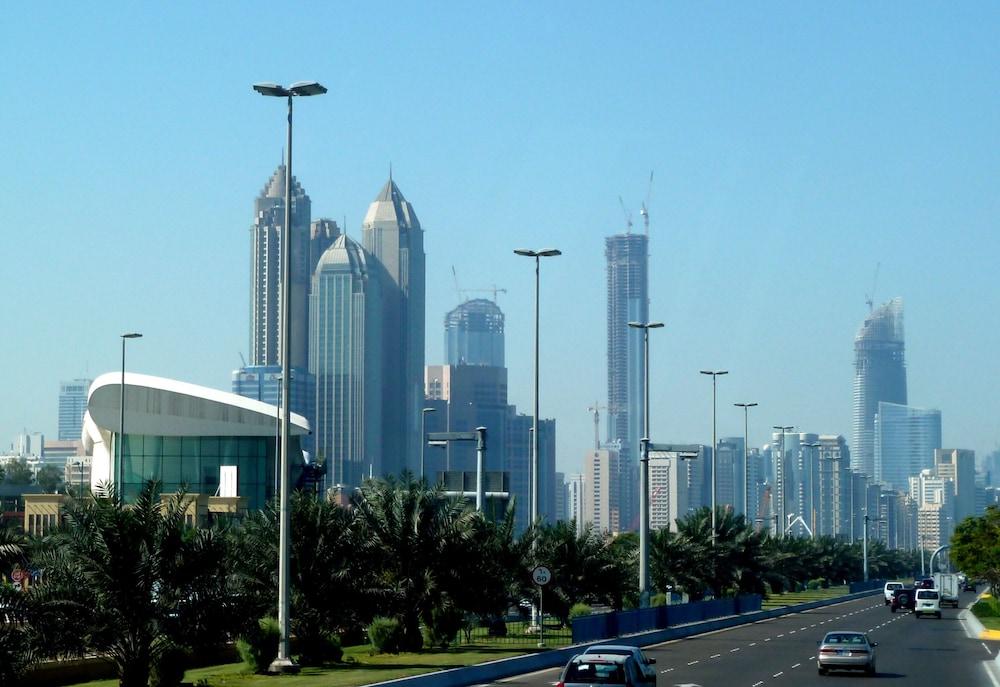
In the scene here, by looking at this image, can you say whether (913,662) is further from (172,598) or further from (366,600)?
(172,598)

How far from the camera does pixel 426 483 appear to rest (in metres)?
45.8

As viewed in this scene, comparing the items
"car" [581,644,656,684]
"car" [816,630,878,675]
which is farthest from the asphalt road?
"car" [581,644,656,684]

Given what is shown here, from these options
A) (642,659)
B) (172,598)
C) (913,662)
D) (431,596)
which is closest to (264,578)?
(431,596)

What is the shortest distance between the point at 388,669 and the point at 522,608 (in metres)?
25.3

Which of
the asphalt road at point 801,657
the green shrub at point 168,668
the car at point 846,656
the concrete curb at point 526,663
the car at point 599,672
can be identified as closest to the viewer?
the car at point 599,672

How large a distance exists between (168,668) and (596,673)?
30.2ft

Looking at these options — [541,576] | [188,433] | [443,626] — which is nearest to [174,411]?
[188,433]

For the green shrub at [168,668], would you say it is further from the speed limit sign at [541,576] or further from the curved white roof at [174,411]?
the curved white roof at [174,411]

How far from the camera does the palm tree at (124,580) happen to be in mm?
31469

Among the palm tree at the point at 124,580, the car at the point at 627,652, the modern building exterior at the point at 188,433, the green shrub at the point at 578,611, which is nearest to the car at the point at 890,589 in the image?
the modern building exterior at the point at 188,433

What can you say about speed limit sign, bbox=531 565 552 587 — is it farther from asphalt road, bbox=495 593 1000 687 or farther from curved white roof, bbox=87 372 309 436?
curved white roof, bbox=87 372 309 436

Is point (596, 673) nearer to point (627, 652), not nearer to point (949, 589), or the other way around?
point (627, 652)

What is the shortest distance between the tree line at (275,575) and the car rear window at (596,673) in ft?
28.0

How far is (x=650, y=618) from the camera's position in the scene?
5616cm
